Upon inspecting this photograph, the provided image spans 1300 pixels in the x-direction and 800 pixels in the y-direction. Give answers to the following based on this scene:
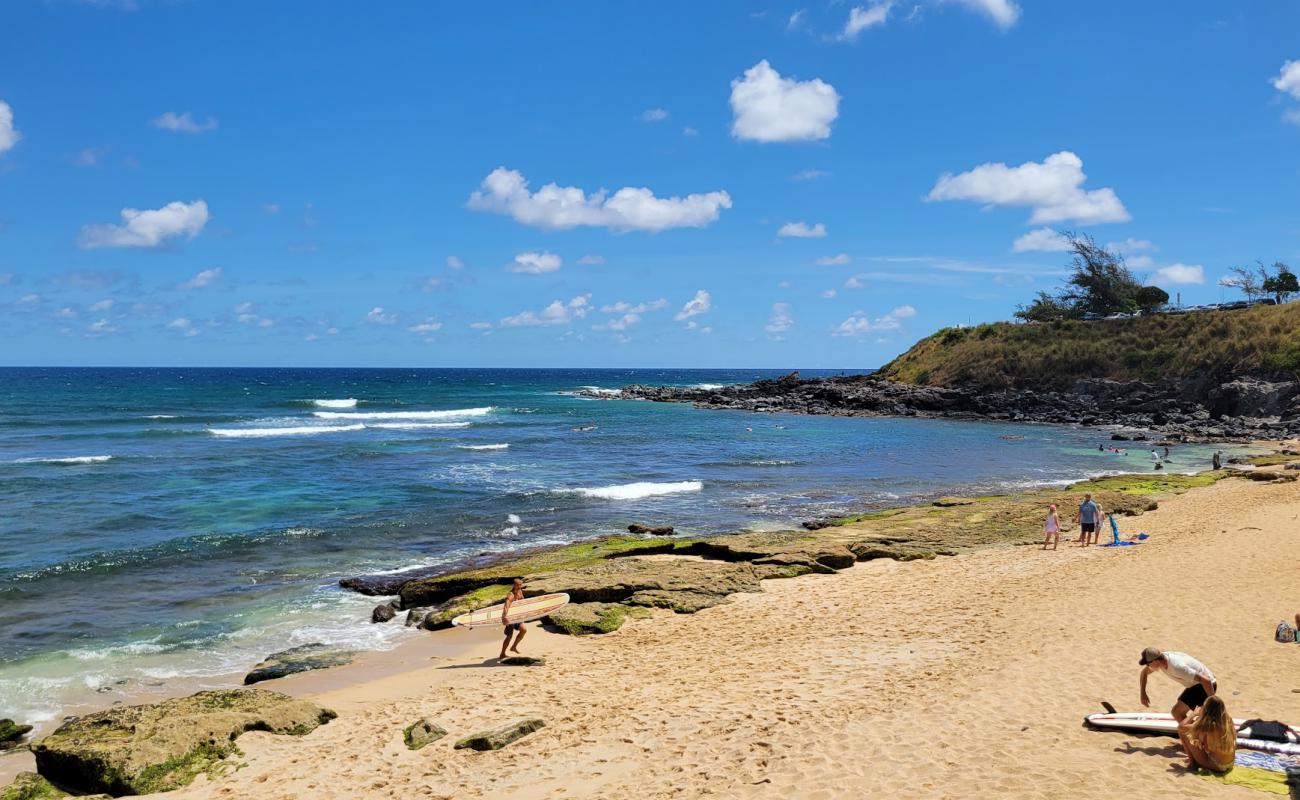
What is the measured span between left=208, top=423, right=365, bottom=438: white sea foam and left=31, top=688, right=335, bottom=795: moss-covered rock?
143ft

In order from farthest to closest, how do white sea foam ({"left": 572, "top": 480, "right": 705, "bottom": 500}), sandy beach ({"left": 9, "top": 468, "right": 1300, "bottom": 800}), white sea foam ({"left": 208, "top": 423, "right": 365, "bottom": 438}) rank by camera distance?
white sea foam ({"left": 208, "top": 423, "right": 365, "bottom": 438}) → white sea foam ({"left": 572, "top": 480, "right": 705, "bottom": 500}) → sandy beach ({"left": 9, "top": 468, "right": 1300, "bottom": 800})

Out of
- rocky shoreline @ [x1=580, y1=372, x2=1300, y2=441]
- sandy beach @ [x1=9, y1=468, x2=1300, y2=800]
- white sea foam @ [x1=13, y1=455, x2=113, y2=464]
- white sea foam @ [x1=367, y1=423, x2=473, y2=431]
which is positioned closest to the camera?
sandy beach @ [x1=9, y1=468, x2=1300, y2=800]

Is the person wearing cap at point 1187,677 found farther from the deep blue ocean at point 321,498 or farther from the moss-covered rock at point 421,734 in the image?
the deep blue ocean at point 321,498

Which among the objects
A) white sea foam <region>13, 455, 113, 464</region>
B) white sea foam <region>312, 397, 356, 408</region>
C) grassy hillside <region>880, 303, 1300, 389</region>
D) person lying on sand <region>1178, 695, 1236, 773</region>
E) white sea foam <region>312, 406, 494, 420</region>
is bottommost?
white sea foam <region>13, 455, 113, 464</region>

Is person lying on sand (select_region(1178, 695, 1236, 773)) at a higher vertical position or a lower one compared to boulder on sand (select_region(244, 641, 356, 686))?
higher

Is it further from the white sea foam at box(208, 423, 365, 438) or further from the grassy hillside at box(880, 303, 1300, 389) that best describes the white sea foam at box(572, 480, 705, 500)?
the grassy hillside at box(880, 303, 1300, 389)

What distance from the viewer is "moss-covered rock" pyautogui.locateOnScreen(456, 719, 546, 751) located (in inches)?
389

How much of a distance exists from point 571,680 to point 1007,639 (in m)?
7.09

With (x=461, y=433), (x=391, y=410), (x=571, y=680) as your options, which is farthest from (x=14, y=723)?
(x=391, y=410)

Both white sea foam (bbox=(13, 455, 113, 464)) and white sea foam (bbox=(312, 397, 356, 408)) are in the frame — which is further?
white sea foam (bbox=(312, 397, 356, 408))

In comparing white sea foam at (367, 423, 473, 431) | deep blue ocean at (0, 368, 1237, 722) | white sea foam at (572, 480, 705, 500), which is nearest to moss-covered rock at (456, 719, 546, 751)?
deep blue ocean at (0, 368, 1237, 722)

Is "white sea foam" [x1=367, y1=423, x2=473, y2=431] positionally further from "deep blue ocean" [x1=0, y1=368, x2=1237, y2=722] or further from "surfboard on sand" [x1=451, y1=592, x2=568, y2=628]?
"surfboard on sand" [x1=451, y1=592, x2=568, y2=628]

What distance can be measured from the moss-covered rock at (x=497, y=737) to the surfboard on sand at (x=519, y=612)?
3.96 metres

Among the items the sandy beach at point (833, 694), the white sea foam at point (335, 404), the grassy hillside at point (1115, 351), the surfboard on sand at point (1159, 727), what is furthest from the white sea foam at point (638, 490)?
the white sea foam at point (335, 404)
